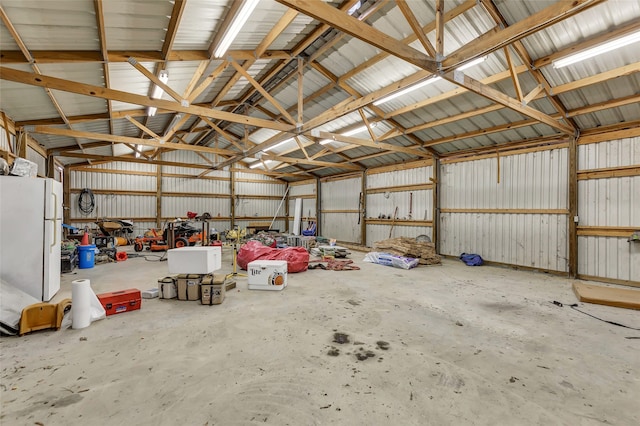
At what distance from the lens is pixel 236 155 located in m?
10.1

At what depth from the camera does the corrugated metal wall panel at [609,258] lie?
5.80 m

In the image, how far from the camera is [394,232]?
10.9 meters

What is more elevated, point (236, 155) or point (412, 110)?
point (412, 110)

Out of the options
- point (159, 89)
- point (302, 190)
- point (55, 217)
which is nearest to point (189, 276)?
point (55, 217)

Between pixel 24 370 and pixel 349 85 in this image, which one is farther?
pixel 349 85

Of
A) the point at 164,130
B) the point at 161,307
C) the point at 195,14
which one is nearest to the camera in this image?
the point at 195,14

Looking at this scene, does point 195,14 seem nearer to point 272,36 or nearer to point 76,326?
point 272,36

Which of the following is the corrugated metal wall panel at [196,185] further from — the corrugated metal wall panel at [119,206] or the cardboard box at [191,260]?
the cardboard box at [191,260]

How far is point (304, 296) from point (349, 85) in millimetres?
5512

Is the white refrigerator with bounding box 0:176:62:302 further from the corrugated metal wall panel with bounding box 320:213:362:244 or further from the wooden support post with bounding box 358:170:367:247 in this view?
the corrugated metal wall panel with bounding box 320:213:362:244

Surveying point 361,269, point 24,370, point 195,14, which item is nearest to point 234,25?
point 195,14

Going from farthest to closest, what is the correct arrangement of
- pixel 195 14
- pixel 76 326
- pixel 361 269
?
1. pixel 361 269
2. pixel 195 14
3. pixel 76 326

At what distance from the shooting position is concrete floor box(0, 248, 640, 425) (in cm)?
208

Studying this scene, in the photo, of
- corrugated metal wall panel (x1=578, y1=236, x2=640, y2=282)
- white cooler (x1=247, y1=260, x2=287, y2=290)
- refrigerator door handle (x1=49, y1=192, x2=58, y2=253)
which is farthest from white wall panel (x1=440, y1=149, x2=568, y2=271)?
refrigerator door handle (x1=49, y1=192, x2=58, y2=253)
